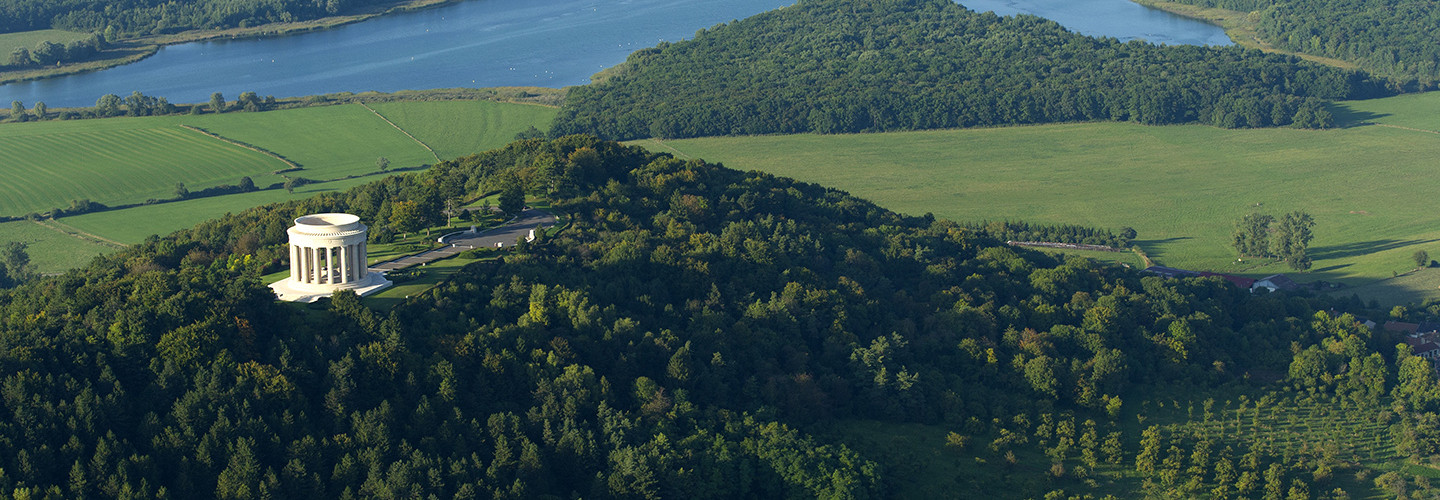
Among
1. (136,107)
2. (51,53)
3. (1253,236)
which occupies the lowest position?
(1253,236)

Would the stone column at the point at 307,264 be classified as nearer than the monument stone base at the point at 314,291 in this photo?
No

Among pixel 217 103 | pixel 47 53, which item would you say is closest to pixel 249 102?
pixel 217 103

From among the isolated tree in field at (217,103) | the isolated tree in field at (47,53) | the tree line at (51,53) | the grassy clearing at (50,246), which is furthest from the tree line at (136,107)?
the grassy clearing at (50,246)

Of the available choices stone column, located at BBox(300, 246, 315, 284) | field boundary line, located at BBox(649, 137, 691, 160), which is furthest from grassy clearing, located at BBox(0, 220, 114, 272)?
field boundary line, located at BBox(649, 137, 691, 160)

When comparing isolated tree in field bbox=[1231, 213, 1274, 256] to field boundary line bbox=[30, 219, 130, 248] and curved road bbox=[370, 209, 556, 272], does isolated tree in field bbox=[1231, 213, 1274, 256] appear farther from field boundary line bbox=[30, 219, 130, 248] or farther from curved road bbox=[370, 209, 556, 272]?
field boundary line bbox=[30, 219, 130, 248]

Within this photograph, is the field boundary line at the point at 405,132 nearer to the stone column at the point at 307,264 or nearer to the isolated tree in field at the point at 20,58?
the isolated tree in field at the point at 20,58

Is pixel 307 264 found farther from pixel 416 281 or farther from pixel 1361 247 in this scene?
pixel 1361 247
